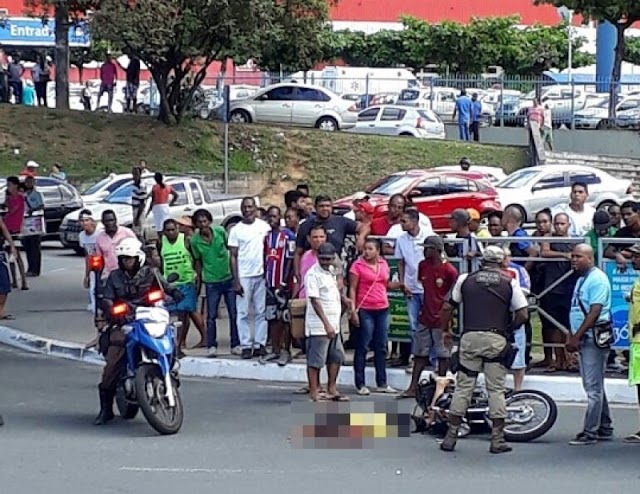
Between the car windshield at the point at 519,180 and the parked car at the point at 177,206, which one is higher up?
the car windshield at the point at 519,180

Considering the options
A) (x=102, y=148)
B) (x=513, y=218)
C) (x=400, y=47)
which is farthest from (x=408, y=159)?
(x=400, y=47)

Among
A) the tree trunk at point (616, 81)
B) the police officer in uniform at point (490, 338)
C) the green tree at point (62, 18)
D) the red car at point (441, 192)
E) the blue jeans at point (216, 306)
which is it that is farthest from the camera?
the tree trunk at point (616, 81)

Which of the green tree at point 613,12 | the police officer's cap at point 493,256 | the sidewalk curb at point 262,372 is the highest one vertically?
the green tree at point 613,12

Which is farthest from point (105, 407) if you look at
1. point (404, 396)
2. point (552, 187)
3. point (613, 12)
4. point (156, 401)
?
point (613, 12)

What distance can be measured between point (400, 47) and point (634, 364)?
60963 mm

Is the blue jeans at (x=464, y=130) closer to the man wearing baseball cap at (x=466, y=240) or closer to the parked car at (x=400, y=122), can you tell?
the parked car at (x=400, y=122)

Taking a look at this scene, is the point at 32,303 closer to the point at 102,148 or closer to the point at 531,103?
the point at 102,148

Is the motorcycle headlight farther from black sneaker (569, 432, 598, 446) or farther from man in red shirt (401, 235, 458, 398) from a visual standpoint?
black sneaker (569, 432, 598, 446)

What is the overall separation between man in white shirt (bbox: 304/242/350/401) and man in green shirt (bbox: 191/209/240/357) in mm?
2723

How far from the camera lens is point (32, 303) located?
68.0ft

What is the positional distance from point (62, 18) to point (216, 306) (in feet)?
83.7

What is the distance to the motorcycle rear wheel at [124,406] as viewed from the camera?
12145 millimetres

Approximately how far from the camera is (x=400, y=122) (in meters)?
A: 42.9

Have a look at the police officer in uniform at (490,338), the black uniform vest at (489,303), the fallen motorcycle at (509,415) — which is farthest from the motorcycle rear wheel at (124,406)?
the black uniform vest at (489,303)
